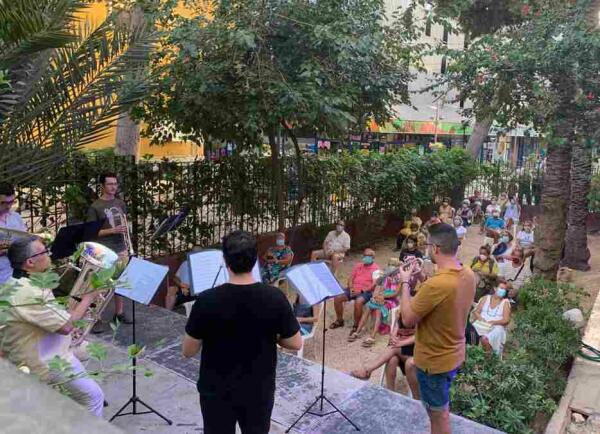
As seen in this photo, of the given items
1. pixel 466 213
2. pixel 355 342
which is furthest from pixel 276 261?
pixel 466 213

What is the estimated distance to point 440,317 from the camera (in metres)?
3.37

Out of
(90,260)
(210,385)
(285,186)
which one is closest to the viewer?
(210,385)

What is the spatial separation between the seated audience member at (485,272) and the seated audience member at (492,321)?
166cm

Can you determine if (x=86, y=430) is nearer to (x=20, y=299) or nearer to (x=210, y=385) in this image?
(x=210, y=385)

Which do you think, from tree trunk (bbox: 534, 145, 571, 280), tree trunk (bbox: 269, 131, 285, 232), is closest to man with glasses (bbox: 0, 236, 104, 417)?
tree trunk (bbox: 269, 131, 285, 232)

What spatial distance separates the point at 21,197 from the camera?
641 cm

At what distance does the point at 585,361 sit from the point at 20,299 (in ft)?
19.7

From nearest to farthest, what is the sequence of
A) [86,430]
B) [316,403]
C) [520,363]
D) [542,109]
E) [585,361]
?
[86,430] → [316,403] → [520,363] → [585,361] → [542,109]

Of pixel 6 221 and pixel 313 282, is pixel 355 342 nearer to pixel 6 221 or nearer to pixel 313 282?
pixel 313 282

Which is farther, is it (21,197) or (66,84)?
(21,197)

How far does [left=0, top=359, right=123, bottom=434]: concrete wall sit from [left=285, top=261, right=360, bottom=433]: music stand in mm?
2859

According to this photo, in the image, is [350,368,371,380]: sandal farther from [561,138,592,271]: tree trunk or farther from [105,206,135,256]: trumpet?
[561,138,592,271]: tree trunk

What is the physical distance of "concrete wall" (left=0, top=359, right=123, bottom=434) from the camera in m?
1.10

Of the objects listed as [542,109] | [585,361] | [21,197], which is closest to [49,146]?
[21,197]
